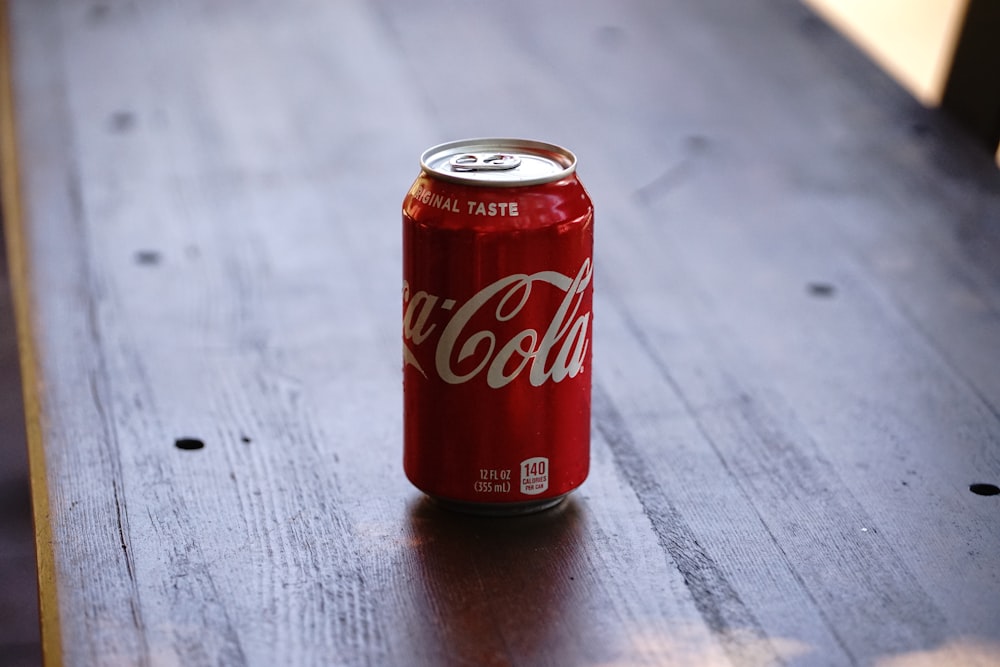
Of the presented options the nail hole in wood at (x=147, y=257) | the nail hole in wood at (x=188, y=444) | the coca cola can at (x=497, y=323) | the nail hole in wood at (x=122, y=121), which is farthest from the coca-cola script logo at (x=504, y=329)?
the nail hole in wood at (x=122, y=121)

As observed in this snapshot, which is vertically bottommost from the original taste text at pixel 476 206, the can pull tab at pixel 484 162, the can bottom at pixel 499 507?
the can bottom at pixel 499 507

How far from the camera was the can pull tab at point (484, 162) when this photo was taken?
3.25 feet

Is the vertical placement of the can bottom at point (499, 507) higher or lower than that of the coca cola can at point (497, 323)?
lower

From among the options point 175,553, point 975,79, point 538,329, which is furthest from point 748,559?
point 975,79

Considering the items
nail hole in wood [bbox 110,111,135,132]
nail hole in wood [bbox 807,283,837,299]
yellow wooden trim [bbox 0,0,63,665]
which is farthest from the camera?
nail hole in wood [bbox 110,111,135,132]

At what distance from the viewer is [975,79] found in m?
1.89

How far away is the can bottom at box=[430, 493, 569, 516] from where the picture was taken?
3.43ft

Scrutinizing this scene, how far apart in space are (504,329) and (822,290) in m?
0.60

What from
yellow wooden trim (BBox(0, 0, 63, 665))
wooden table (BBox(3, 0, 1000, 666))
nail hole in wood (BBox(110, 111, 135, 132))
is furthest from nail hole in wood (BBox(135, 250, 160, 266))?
nail hole in wood (BBox(110, 111, 135, 132))

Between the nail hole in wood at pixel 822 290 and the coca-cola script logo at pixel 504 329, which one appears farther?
the nail hole in wood at pixel 822 290

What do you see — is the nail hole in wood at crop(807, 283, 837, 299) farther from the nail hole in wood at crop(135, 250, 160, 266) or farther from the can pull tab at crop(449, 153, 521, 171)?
the nail hole in wood at crop(135, 250, 160, 266)

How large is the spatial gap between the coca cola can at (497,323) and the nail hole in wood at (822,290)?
0.49 m

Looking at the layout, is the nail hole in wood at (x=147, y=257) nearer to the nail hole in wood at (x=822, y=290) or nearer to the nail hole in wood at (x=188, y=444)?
the nail hole in wood at (x=188, y=444)

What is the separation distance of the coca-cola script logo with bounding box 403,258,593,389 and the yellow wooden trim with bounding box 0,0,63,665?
1.00 ft
